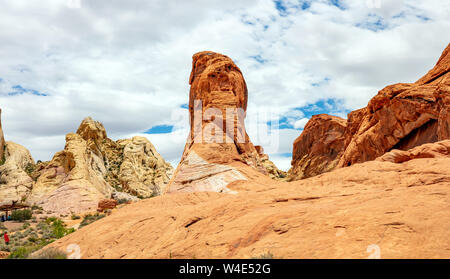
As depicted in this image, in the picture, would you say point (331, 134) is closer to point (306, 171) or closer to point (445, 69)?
point (306, 171)

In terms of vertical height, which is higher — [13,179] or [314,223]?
[13,179]

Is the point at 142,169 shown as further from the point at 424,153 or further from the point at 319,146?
the point at 424,153

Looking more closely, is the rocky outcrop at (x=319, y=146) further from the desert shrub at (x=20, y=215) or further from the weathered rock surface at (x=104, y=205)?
the desert shrub at (x=20, y=215)

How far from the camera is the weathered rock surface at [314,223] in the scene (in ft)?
18.4

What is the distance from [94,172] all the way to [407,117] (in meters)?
36.2

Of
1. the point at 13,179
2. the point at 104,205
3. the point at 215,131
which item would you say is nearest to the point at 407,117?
the point at 215,131

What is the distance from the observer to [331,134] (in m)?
37.7

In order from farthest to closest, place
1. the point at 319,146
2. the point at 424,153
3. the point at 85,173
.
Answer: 1. the point at 319,146
2. the point at 85,173
3. the point at 424,153

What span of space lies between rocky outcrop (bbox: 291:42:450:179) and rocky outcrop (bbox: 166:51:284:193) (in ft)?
24.9

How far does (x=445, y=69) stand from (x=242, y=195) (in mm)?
12839

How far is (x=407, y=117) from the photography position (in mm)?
16109

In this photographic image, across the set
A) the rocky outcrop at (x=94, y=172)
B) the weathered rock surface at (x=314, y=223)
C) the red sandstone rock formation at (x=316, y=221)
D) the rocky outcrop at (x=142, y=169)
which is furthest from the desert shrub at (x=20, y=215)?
the weathered rock surface at (x=314, y=223)

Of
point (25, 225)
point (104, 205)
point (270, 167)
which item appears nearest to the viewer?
point (25, 225)
